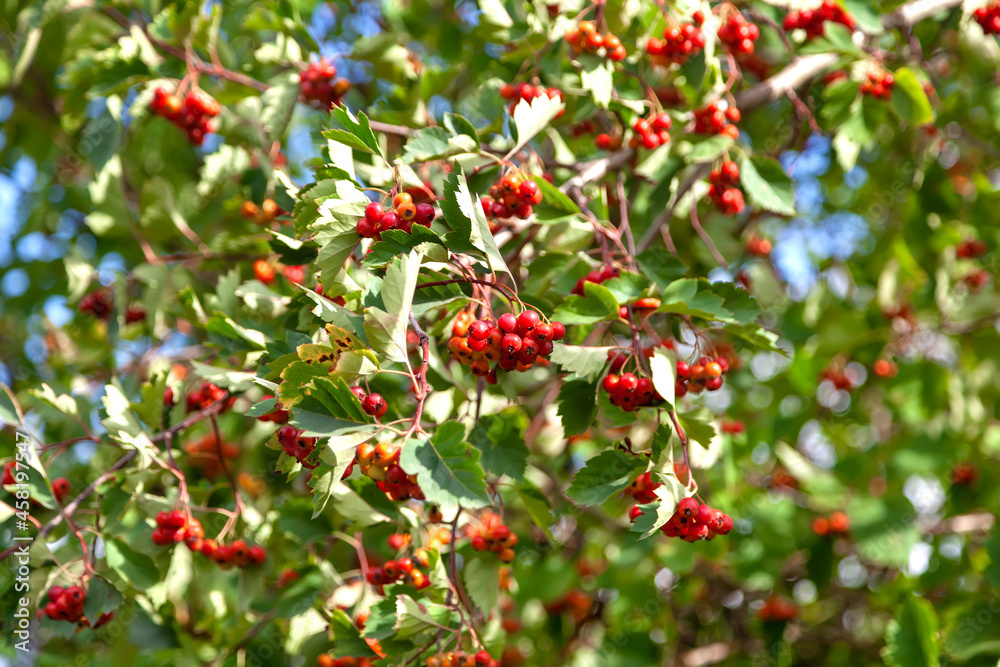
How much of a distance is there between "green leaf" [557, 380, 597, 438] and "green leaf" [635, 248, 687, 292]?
61 centimetres

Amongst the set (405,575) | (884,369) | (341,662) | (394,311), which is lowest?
(884,369)

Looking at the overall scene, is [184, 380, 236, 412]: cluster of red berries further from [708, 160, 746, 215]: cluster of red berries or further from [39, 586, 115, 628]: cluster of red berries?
[708, 160, 746, 215]: cluster of red berries

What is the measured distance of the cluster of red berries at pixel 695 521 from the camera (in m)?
2.17

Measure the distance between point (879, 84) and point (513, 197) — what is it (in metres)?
2.31

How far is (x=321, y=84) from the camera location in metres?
3.34

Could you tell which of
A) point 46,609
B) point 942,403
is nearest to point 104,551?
point 46,609

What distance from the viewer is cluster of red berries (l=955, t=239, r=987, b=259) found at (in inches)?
201

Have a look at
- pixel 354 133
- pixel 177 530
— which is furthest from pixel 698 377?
pixel 177 530

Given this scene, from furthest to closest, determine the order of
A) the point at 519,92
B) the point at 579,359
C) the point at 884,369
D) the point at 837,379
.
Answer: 1. the point at 837,379
2. the point at 884,369
3. the point at 519,92
4. the point at 579,359

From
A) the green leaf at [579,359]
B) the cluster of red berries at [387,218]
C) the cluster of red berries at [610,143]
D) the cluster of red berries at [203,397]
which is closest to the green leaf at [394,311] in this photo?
the cluster of red berries at [387,218]

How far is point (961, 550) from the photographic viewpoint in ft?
15.9

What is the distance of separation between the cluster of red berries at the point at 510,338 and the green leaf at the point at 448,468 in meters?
0.23

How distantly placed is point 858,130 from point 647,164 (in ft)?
4.32

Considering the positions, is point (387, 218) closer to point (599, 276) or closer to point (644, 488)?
point (599, 276)
